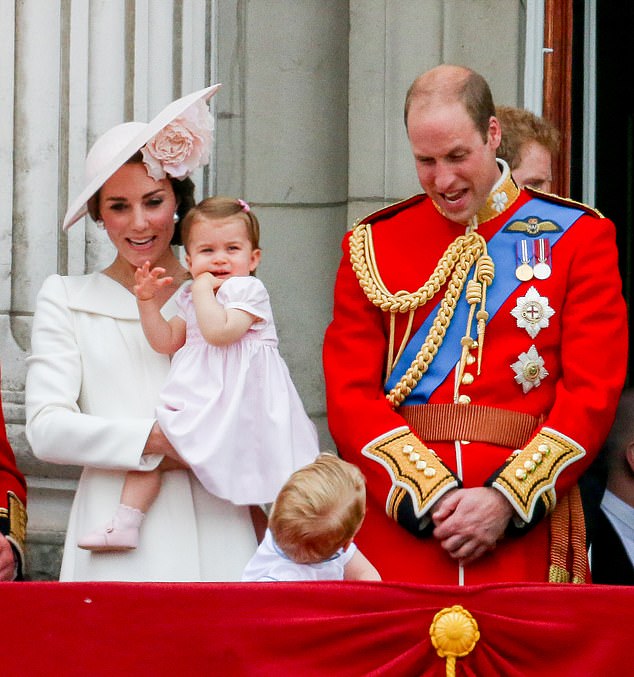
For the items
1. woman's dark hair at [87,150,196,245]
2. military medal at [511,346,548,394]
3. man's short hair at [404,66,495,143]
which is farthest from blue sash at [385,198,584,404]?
woman's dark hair at [87,150,196,245]

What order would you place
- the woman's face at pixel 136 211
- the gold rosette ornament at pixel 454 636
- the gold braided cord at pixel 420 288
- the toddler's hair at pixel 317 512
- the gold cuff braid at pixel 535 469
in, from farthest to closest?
1. the woman's face at pixel 136 211
2. the gold braided cord at pixel 420 288
3. the gold cuff braid at pixel 535 469
4. the toddler's hair at pixel 317 512
5. the gold rosette ornament at pixel 454 636

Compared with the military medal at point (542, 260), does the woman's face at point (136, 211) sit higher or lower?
higher

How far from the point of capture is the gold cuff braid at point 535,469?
360 centimetres

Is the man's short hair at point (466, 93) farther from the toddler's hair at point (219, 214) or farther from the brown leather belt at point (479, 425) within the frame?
the brown leather belt at point (479, 425)

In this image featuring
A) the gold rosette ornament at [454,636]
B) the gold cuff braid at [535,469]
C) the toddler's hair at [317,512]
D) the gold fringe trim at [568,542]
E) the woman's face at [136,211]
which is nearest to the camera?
the gold rosette ornament at [454,636]

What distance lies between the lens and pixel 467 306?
3.82 metres

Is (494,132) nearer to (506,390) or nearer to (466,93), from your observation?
(466,93)

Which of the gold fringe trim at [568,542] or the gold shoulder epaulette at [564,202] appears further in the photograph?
the gold shoulder epaulette at [564,202]

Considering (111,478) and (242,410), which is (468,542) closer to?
(242,410)

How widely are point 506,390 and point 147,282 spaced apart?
809mm

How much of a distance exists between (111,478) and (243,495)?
304 millimetres

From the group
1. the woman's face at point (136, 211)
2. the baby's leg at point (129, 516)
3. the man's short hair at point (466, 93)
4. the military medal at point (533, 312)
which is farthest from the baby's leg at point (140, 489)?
the man's short hair at point (466, 93)

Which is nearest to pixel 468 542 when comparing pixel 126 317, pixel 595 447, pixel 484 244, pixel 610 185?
pixel 595 447

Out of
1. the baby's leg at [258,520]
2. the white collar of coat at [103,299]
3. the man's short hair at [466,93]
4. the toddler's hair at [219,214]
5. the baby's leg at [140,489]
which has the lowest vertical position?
the baby's leg at [258,520]
